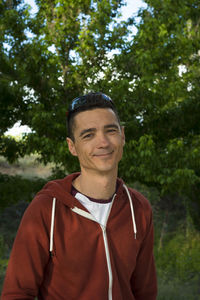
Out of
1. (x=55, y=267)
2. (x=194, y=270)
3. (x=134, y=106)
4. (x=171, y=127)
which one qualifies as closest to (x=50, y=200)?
(x=55, y=267)

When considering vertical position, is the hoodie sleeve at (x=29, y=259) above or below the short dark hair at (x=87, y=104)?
below

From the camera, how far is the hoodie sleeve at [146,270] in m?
2.12

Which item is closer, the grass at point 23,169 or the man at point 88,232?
the man at point 88,232

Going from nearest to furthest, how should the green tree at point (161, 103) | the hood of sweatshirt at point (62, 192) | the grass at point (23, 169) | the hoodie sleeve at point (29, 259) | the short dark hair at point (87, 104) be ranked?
the hoodie sleeve at point (29, 259)
the hood of sweatshirt at point (62, 192)
the short dark hair at point (87, 104)
the green tree at point (161, 103)
the grass at point (23, 169)

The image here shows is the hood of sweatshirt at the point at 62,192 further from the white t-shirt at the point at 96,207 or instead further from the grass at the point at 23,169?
the grass at the point at 23,169

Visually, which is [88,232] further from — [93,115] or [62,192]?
[93,115]

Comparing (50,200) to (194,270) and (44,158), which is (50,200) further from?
(194,270)

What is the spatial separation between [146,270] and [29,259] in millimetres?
766

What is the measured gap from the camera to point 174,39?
35.0 feet

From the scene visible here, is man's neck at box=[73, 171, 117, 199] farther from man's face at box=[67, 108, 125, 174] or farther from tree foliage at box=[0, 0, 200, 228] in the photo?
tree foliage at box=[0, 0, 200, 228]

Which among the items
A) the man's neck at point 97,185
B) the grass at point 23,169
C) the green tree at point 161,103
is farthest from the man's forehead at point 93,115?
the grass at point 23,169

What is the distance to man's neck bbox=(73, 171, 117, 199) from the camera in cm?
205

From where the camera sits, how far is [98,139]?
2.00 meters

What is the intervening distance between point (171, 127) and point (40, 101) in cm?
445
